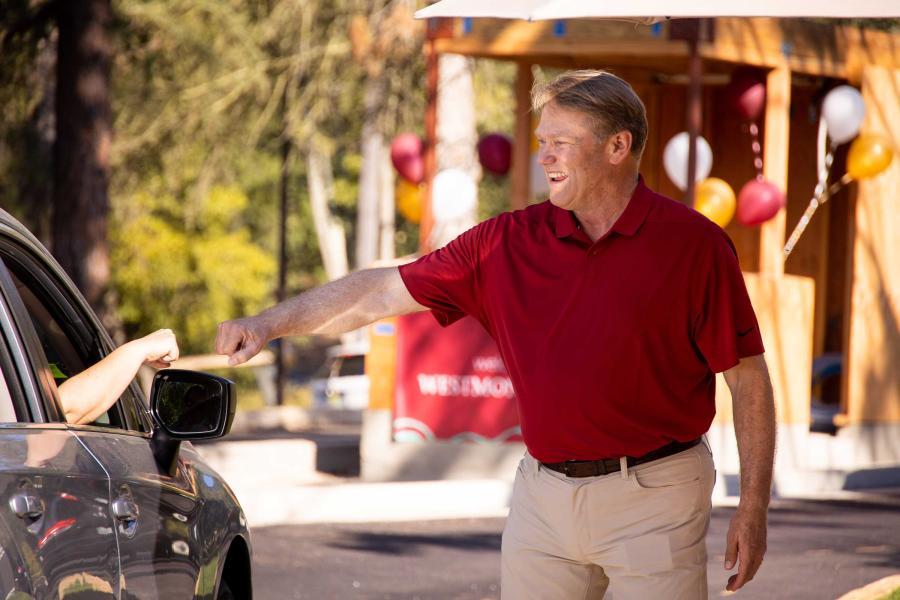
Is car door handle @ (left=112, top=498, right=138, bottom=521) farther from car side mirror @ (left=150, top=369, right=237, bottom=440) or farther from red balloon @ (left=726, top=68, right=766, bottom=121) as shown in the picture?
red balloon @ (left=726, top=68, right=766, bottom=121)

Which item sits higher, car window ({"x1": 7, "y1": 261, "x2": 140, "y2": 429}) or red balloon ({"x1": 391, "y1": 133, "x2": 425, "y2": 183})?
red balloon ({"x1": 391, "y1": 133, "x2": 425, "y2": 183})

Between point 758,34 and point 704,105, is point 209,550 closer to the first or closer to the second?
point 758,34

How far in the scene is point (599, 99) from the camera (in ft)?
11.9

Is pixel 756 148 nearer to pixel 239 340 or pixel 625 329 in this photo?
pixel 625 329

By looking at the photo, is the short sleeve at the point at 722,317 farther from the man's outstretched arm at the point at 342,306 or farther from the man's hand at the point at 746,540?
the man's outstretched arm at the point at 342,306

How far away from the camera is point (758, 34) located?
12.8 meters

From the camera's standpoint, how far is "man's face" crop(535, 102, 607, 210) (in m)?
3.64

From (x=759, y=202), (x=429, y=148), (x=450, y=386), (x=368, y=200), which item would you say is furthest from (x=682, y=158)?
(x=368, y=200)

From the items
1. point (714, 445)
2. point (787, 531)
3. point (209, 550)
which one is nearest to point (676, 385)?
point (209, 550)

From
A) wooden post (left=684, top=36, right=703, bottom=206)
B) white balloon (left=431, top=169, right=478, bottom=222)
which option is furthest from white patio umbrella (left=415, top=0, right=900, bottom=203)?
white balloon (left=431, top=169, right=478, bottom=222)

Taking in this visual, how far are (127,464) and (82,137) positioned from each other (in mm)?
11823

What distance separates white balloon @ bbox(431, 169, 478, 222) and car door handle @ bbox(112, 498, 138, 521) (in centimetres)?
1000

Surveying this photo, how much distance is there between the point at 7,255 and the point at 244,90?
74.6 feet

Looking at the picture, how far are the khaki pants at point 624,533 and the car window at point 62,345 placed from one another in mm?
1061
